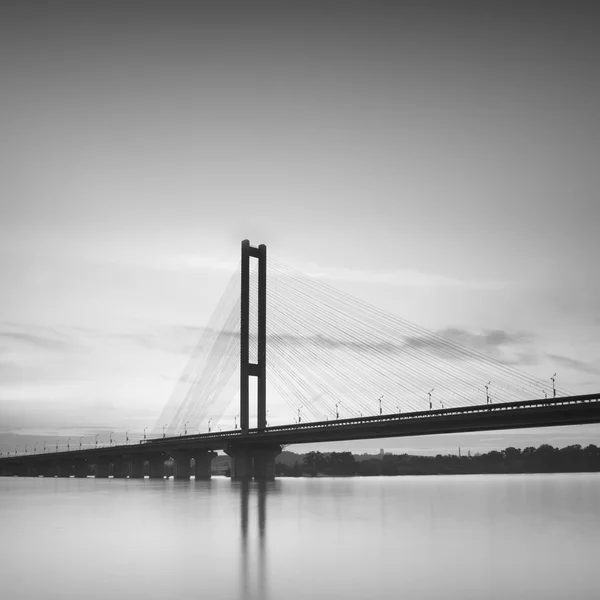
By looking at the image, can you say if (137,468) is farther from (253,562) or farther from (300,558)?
(253,562)

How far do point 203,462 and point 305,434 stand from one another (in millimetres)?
31872

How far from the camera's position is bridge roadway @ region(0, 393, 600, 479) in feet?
182

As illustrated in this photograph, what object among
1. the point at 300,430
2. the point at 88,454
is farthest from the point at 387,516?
the point at 88,454

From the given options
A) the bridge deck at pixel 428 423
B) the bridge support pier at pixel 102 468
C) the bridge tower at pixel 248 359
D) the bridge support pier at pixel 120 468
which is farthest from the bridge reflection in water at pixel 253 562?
the bridge support pier at pixel 102 468

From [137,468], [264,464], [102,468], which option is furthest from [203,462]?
[102,468]

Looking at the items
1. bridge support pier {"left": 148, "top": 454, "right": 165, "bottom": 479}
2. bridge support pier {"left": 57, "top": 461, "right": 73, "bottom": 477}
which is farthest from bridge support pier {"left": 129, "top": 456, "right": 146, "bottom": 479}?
bridge support pier {"left": 57, "top": 461, "right": 73, "bottom": 477}

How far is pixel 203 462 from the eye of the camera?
340ft

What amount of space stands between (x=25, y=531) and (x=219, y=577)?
36.8ft

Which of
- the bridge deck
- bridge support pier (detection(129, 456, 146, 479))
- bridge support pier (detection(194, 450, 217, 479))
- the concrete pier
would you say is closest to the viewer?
the bridge deck

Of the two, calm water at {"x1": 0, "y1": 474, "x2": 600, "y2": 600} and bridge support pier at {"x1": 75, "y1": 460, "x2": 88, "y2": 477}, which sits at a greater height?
calm water at {"x1": 0, "y1": 474, "x2": 600, "y2": 600}

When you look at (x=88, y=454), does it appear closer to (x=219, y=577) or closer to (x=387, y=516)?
(x=387, y=516)

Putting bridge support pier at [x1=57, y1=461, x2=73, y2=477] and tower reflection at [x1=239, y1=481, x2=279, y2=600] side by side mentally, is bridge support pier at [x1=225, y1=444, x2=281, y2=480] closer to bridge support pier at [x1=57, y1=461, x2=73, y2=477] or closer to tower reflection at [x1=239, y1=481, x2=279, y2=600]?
tower reflection at [x1=239, y1=481, x2=279, y2=600]

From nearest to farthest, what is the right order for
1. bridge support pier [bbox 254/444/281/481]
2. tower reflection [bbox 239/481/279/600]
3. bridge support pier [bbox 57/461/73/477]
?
tower reflection [bbox 239/481/279/600] → bridge support pier [bbox 254/444/281/481] → bridge support pier [bbox 57/461/73/477]

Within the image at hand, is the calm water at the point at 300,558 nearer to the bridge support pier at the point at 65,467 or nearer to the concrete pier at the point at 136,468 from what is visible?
the concrete pier at the point at 136,468
